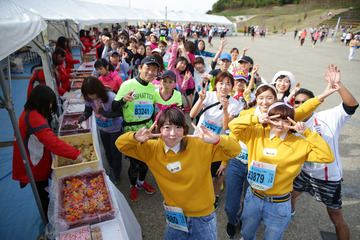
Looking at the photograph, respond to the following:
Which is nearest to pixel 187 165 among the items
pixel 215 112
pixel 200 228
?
pixel 200 228

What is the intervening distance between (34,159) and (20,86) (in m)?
7.63

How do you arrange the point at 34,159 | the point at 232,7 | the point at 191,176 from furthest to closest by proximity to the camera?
1. the point at 232,7
2. the point at 34,159
3. the point at 191,176

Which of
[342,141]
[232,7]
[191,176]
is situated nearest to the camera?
[191,176]

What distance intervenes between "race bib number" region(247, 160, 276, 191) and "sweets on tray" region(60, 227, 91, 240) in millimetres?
1668

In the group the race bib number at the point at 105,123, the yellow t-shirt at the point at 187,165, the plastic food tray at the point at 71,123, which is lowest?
the plastic food tray at the point at 71,123

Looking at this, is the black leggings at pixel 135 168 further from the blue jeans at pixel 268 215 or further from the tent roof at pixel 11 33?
the tent roof at pixel 11 33

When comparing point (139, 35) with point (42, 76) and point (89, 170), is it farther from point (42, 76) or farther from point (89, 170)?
point (89, 170)

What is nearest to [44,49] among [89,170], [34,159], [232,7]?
[34,159]

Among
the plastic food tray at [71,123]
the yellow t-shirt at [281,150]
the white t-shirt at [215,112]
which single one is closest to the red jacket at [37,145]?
the plastic food tray at [71,123]

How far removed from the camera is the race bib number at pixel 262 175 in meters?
2.06

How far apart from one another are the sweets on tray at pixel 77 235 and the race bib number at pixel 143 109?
1.67m

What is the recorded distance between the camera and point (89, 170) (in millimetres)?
2547

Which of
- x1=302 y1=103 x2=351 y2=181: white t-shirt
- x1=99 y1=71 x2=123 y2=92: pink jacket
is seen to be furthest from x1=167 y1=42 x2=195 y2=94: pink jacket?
x1=302 y1=103 x2=351 y2=181: white t-shirt

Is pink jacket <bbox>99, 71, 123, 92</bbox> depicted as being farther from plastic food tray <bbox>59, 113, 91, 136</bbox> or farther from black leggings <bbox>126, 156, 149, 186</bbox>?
black leggings <bbox>126, 156, 149, 186</bbox>
